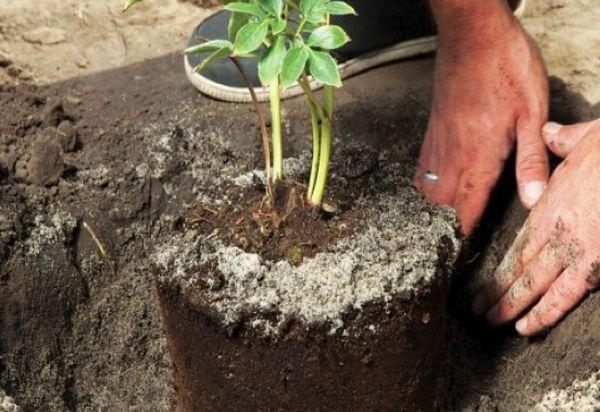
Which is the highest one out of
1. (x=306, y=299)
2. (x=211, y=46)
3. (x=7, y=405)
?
(x=211, y=46)

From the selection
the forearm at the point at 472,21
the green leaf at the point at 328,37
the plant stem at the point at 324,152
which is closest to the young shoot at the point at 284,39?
the green leaf at the point at 328,37

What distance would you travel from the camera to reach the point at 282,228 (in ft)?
4.67

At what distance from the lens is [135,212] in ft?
6.35

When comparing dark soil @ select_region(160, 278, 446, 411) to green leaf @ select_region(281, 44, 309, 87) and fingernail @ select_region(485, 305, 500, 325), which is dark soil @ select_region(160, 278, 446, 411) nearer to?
fingernail @ select_region(485, 305, 500, 325)

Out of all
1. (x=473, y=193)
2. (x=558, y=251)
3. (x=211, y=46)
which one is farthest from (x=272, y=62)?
(x=473, y=193)

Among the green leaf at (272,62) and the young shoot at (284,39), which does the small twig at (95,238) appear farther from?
the green leaf at (272,62)

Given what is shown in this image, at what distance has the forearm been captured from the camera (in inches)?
69.4

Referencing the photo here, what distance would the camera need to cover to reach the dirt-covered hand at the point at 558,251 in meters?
1.51

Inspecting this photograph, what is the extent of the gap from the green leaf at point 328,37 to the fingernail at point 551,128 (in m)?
0.76

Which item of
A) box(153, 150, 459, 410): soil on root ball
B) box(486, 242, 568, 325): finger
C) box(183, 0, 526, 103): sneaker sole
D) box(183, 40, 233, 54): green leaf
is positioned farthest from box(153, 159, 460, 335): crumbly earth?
box(183, 0, 526, 103): sneaker sole

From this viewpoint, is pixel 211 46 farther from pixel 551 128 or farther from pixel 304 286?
pixel 551 128

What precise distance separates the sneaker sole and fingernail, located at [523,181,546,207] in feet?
2.19

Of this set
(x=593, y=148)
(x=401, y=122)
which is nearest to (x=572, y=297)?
(x=593, y=148)

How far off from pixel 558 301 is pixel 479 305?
0.25 meters
